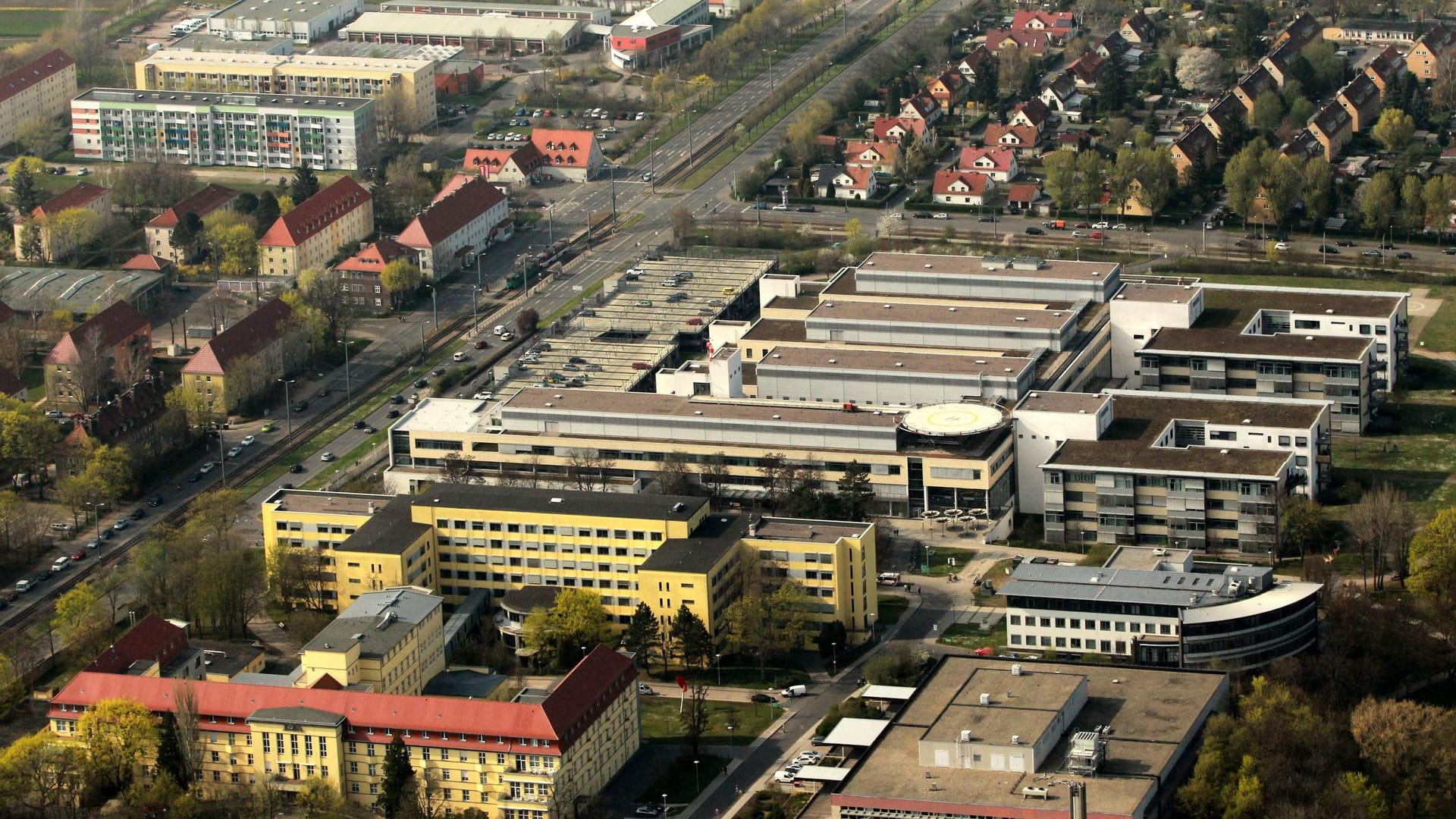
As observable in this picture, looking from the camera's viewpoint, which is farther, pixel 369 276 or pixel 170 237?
pixel 170 237

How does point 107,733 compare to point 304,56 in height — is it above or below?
below

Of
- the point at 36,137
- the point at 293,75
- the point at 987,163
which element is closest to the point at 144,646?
the point at 987,163

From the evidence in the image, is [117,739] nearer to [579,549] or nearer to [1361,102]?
[579,549]

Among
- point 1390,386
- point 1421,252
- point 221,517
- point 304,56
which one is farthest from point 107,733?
point 304,56

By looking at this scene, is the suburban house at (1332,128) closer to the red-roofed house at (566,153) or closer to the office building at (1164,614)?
the red-roofed house at (566,153)

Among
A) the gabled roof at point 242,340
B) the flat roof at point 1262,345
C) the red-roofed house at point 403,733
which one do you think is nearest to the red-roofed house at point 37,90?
the gabled roof at point 242,340

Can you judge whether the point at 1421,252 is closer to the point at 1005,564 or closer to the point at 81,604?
the point at 1005,564

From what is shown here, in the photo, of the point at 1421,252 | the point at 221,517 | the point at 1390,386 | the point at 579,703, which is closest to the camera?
the point at 579,703
